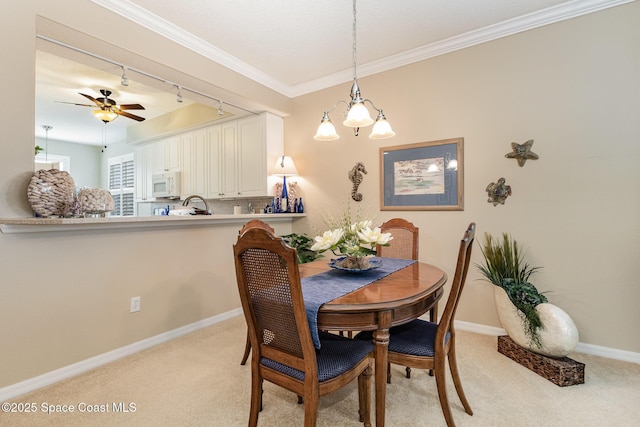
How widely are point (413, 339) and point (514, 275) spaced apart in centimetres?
139

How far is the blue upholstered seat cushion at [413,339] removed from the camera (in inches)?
62.3

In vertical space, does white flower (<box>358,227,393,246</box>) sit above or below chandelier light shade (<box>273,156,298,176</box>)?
below

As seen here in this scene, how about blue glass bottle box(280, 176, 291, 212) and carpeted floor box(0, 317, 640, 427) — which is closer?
carpeted floor box(0, 317, 640, 427)

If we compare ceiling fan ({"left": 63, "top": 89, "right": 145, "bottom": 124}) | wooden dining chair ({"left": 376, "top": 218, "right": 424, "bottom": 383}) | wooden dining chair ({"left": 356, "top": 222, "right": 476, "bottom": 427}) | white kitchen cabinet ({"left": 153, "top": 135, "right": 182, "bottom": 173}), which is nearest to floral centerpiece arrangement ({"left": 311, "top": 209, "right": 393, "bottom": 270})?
wooden dining chair ({"left": 356, "top": 222, "right": 476, "bottom": 427})

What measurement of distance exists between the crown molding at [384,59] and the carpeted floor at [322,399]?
107 inches

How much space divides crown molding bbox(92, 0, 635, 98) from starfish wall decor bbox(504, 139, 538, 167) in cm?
100

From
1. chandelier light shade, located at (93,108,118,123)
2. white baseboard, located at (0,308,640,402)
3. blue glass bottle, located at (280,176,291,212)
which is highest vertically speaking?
chandelier light shade, located at (93,108,118,123)

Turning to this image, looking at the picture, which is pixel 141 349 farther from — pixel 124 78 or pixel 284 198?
pixel 124 78

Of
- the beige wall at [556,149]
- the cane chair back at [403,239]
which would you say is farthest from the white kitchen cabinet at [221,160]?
the cane chair back at [403,239]

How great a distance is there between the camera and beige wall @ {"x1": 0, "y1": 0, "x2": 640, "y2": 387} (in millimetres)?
1986

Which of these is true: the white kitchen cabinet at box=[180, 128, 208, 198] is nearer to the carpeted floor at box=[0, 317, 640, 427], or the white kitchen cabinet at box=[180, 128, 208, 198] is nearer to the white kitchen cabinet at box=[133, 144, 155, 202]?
the white kitchen cabinet at box=[133, 144, 155, 202]

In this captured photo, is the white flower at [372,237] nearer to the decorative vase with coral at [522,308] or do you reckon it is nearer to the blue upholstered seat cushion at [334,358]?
the blue upholstered seat cushion at [334,358]

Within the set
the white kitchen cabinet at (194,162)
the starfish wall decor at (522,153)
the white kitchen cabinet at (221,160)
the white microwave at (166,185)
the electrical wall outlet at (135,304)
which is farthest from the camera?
the white microwave at (166,185)

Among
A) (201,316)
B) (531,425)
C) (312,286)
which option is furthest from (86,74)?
(531,425)
